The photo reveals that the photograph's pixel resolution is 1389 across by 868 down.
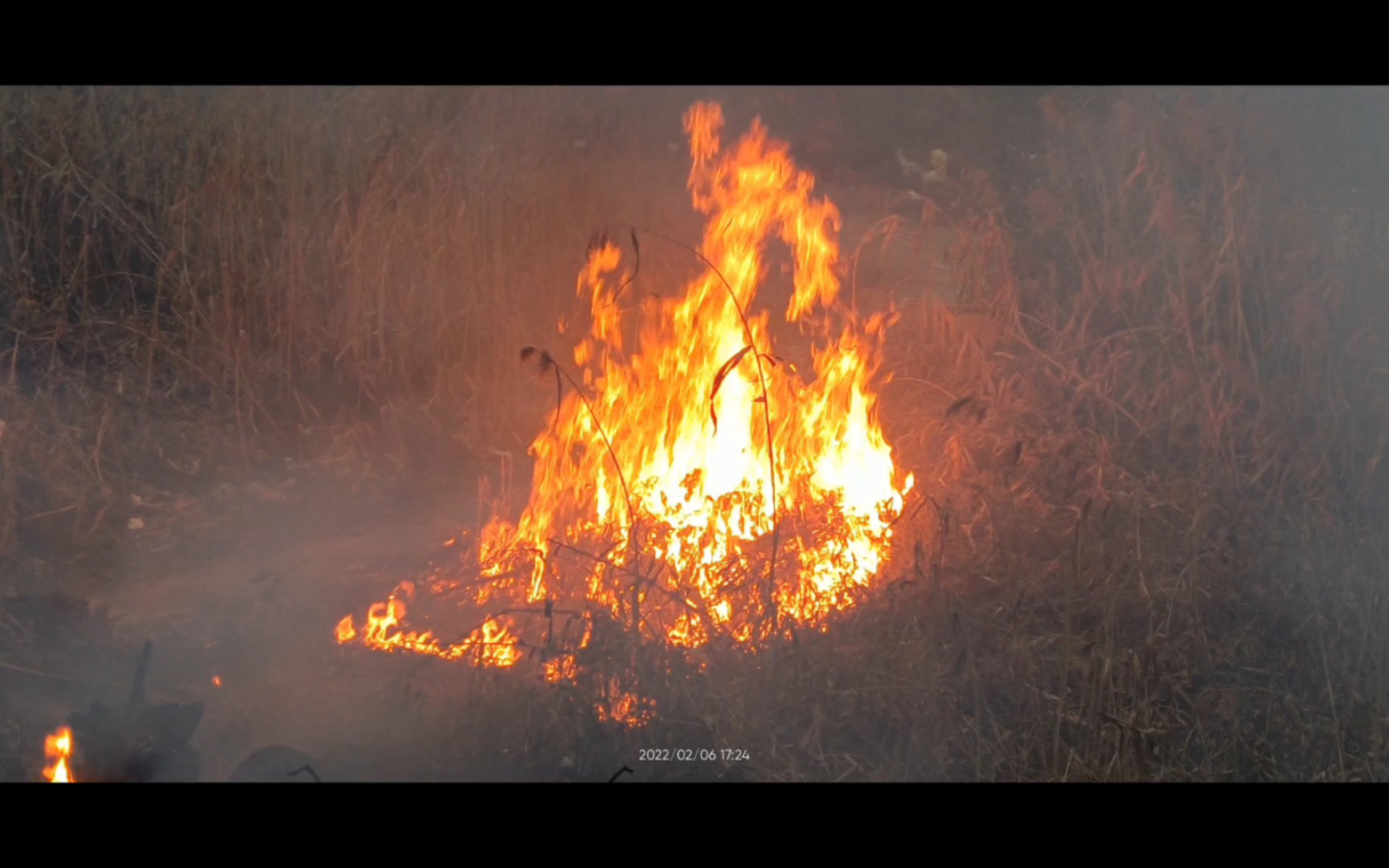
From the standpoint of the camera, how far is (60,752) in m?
2.96

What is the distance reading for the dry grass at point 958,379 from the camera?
295cm

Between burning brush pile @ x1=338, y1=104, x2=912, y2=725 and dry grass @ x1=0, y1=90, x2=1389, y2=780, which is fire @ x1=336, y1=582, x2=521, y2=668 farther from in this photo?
dry grass @ x1=0, y1=90, x2=1389, y2=780

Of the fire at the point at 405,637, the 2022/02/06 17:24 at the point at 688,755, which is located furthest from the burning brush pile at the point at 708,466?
the 2022/02/06 17:24 at the point at 688,755

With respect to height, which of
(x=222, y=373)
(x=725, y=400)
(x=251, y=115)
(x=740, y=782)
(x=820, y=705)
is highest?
(x=251, y=115)

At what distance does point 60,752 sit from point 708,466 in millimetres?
2015

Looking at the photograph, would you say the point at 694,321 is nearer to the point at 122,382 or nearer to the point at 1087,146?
the point at 1087,146

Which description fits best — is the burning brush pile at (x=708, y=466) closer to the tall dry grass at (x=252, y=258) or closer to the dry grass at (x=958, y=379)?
the dry grass at (x=958, y=379)

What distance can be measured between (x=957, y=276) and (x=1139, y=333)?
55cm

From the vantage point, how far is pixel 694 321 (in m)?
3.01

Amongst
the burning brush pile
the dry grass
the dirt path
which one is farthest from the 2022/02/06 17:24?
the dirt path

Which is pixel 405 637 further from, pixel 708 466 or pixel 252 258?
pixel 252 258

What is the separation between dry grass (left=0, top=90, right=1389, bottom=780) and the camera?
9.68 ft
